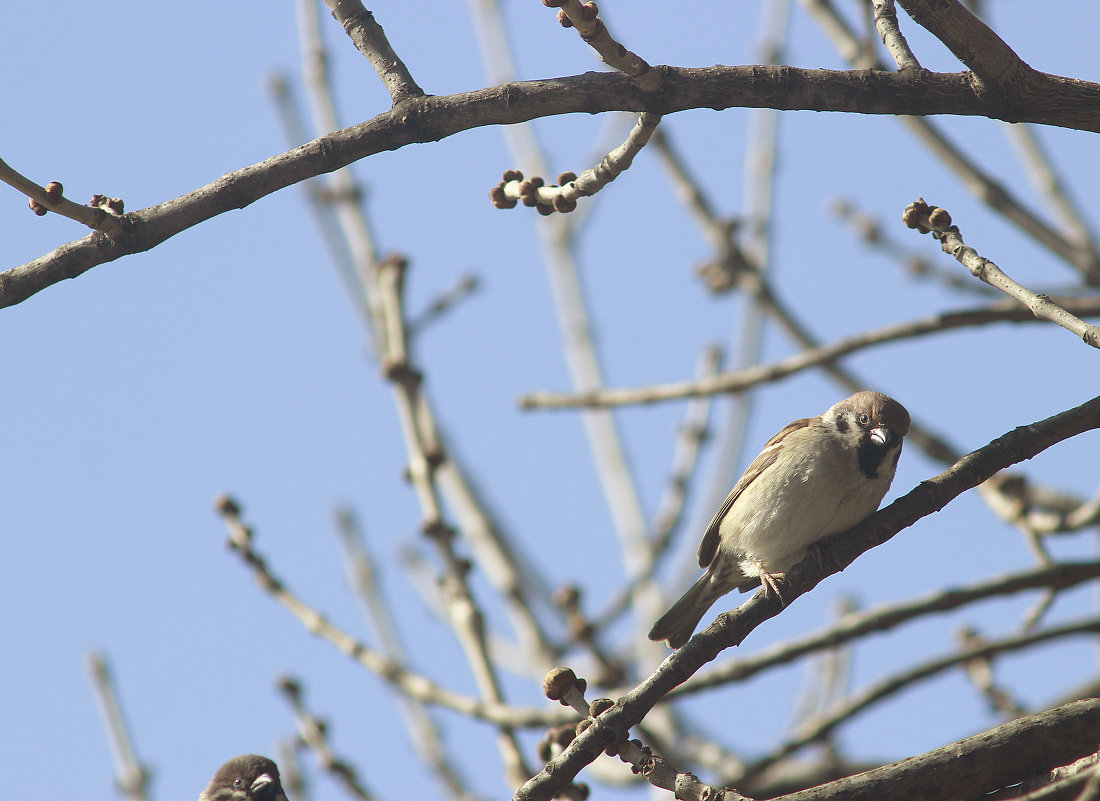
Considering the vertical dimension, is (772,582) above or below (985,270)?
below

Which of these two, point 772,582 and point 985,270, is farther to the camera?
point 772,582

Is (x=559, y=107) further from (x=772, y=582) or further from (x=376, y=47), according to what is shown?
(x=772, y=582)

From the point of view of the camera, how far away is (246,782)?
4.04 m

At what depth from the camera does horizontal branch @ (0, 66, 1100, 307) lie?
246 cm

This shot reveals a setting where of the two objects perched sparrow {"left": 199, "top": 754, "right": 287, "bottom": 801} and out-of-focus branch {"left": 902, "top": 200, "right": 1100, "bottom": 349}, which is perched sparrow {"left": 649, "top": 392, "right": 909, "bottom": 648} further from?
perched sparrow {"left": 199, "top": 754, "right": 287, "bottom": 801}

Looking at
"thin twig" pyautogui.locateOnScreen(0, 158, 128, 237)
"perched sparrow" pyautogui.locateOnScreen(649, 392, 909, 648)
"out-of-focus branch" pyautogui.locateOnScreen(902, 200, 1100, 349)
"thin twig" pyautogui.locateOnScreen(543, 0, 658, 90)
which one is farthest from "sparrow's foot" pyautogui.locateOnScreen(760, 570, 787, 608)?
"thin twig" pyautogui.locateOnScreen(0, 158, 128, 237)

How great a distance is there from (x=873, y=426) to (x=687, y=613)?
3.47ft

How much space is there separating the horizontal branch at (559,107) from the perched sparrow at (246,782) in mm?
2335

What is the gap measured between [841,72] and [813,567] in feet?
4.47

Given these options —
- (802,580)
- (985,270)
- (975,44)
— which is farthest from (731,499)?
(975,44)

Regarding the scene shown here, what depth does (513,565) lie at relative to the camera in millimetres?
5723

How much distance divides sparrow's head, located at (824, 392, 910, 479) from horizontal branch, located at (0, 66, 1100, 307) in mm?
1559

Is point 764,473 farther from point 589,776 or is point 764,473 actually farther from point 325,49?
point 325,49

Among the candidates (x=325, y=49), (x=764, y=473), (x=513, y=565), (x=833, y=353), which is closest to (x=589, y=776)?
(x=513, y=565)
